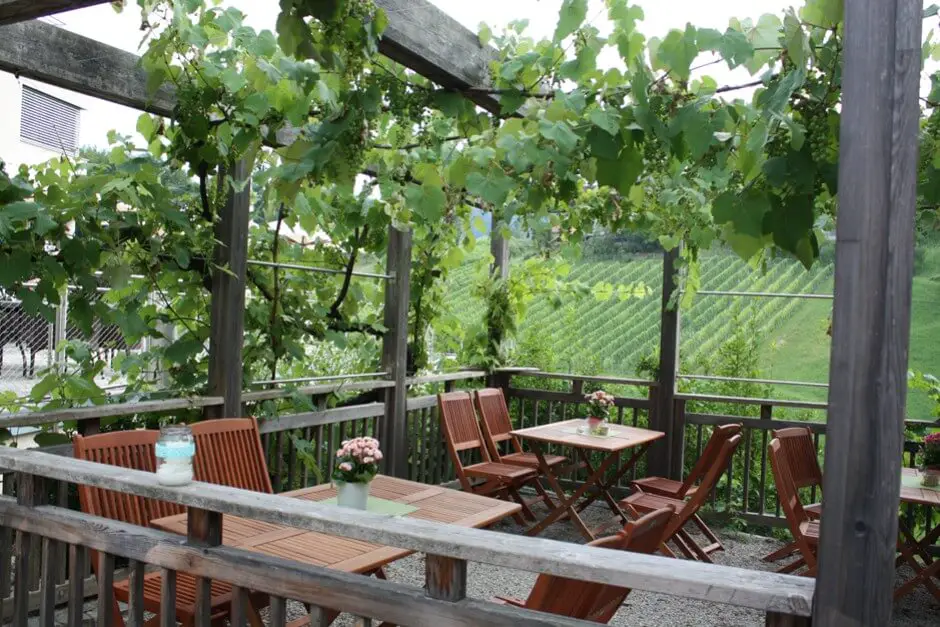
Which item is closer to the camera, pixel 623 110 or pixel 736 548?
pixel 623 110

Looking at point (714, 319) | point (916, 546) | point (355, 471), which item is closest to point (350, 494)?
point (355, 471)

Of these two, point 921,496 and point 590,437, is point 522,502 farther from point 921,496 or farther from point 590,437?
point 921,496

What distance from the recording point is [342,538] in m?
2.72

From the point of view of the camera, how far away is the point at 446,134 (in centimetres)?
350

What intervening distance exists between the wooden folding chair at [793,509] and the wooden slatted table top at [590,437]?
104 cm

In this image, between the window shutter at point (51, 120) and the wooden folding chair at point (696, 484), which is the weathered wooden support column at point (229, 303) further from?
the wooden folding chair at point (696, 484)

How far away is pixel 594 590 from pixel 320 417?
3.30 metres

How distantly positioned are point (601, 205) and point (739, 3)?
2.90 meters

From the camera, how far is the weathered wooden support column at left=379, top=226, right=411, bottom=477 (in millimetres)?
6082

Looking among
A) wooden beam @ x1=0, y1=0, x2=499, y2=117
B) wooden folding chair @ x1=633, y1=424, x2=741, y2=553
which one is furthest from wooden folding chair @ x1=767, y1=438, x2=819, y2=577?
wooden beam @ x1=0, y1=0, x2=499, y2=117

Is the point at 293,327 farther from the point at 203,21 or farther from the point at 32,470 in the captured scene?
the point at 32,470

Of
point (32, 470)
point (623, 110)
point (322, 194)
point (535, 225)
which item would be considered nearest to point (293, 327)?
point (322, 194)

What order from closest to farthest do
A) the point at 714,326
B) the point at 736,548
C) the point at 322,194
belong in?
the point at 322,194
the point at 736,548
the point at 714,326

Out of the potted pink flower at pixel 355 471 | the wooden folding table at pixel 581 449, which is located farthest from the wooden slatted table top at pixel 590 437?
the potted pink flower at pixel 355 471
